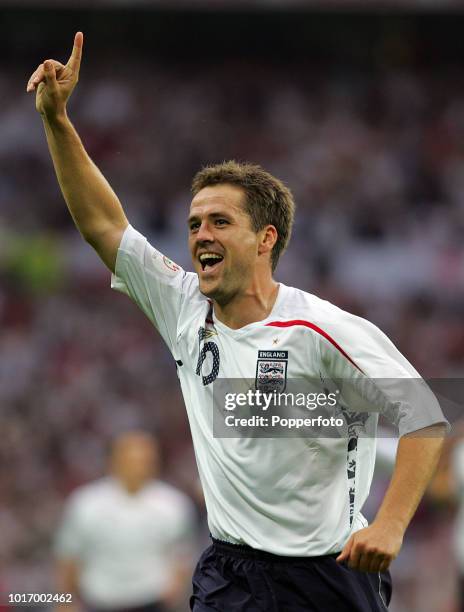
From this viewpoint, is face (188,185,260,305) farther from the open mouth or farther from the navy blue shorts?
the navy blue shorts

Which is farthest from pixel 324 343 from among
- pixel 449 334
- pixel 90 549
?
pixel 449 334

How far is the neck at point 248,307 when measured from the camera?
14.8ft

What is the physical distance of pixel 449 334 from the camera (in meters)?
14.6

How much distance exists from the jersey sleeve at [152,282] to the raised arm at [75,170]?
0.18ft

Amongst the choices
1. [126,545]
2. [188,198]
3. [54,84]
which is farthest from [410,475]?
[188,198]

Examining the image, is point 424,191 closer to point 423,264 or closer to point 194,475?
point 423,264

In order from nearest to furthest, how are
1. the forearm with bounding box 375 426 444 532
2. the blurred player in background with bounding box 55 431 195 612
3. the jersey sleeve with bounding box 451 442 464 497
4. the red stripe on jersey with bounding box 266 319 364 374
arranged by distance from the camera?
the forearm with bounding box 375 426 444 532 → the red stripe on jersey with bounding box 266 319 364 374 → the blurred player in background with bounding box 55 431 195 612 → the jersey sleeve with bounding box 451 442 464 497

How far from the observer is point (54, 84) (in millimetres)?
4551

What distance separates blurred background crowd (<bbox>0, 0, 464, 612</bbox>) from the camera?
13.3 meters

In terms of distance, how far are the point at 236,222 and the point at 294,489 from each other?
1019 millimetres

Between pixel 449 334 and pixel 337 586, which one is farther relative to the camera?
pixel 449 334

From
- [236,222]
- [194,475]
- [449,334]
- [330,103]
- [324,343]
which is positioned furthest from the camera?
[330,103]

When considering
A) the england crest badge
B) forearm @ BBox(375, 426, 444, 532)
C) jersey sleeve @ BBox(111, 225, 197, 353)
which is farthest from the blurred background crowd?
forearm @ BBox(375, 426, 444, 532)

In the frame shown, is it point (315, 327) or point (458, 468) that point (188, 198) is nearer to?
point (458, 468)
